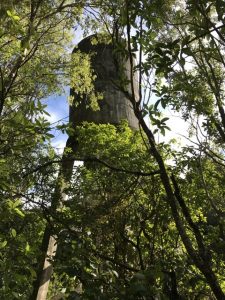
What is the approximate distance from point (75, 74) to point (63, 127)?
223 inches

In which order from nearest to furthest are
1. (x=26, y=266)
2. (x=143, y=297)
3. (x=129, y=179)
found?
(x=143, y=297) → (x=26, y=266) → (x=129, y=179)

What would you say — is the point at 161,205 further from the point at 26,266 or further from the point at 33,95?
the point at 33,95

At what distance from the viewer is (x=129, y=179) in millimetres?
5617

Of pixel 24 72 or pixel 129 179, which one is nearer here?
pixel 129 179

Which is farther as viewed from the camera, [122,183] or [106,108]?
[106,108]

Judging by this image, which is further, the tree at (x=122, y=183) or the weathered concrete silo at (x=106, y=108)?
the weathered concrete silo at (x=106, y=108)

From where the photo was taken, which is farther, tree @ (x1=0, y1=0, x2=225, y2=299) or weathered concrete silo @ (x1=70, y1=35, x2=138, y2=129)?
weathered concrete silo @ (x1=70, y1=35, x2=138, y2=129)

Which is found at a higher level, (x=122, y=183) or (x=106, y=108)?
(x=106, y=108)

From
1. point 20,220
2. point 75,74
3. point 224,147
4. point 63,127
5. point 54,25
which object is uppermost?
point 54,25

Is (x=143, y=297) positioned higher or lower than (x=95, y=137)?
lower

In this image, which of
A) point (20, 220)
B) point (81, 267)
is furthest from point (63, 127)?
point (81, 267)

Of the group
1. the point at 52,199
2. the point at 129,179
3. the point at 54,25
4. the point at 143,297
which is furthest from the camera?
the point at 54,25

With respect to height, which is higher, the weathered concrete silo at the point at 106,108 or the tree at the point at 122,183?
the weathered concrete silo at the point at 106,108

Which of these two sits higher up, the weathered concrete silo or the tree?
the weathered concrete silo
